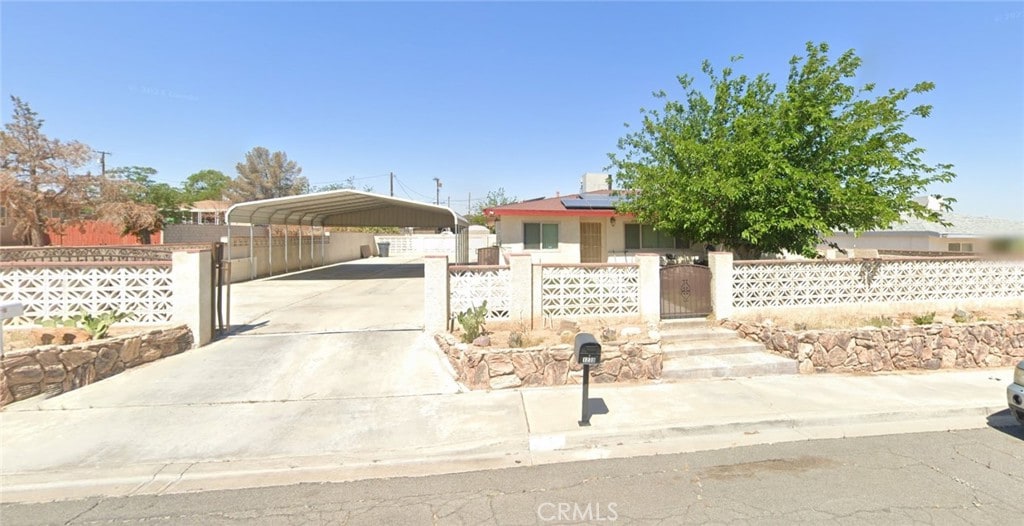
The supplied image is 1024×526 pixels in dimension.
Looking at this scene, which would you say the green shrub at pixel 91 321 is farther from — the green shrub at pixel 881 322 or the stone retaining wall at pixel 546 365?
the green shrub at pixel 881 322

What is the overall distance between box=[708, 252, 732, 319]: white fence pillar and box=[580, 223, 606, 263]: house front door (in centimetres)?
676

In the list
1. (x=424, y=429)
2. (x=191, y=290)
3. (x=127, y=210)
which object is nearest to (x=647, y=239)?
(x=424, y=429)

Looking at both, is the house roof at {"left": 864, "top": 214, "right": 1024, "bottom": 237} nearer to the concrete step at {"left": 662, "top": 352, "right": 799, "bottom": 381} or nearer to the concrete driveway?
the concrete step at {"left": 662, "top": 352, "right": 799, "bottom": 381}

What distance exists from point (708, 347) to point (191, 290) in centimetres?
823

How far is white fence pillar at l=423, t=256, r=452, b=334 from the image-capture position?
23.4 ft

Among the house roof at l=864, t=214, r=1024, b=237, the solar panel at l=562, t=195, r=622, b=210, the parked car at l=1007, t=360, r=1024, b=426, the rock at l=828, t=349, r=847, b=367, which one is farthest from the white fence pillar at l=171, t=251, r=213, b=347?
the house roof at l=864, t=214, r=1024, b=237

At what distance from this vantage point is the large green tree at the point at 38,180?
17.9 meters

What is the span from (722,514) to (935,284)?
9.27m

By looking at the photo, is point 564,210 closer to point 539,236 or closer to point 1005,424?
point 539,236

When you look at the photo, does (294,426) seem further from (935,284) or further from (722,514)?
(935,284)

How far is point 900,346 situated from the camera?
6871 mm

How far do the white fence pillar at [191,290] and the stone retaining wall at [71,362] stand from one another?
404 millimetres

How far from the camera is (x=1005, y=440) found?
4.43 m

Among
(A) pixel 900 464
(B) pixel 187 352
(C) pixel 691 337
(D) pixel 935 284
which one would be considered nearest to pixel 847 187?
(D) pixel 935 284
